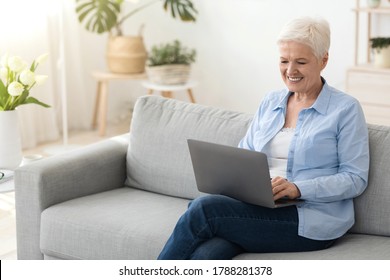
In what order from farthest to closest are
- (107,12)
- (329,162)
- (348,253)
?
(107,12) → (329,162) → (348,253)

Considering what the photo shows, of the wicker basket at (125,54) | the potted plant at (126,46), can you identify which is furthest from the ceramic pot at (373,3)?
the wicker basket at (125,54)

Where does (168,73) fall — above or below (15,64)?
below

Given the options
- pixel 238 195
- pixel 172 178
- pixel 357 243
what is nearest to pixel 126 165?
pixel 172 178

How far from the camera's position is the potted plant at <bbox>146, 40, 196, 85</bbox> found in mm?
5445

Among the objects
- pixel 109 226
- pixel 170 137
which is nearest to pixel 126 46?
pixel 170 137

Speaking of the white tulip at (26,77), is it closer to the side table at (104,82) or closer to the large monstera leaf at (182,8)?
the side table at (104,82)

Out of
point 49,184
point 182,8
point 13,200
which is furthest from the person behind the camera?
point 182,8

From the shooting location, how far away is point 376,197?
2619 mm

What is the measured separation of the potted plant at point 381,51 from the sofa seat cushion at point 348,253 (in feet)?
8.38

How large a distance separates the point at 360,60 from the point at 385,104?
574 millimetres

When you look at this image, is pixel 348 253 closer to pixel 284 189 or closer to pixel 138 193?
pixel 284 189

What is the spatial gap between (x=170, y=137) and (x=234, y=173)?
690 millimetres

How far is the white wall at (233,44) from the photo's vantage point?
548 centimetres

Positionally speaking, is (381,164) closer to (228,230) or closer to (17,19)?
(228,230)
